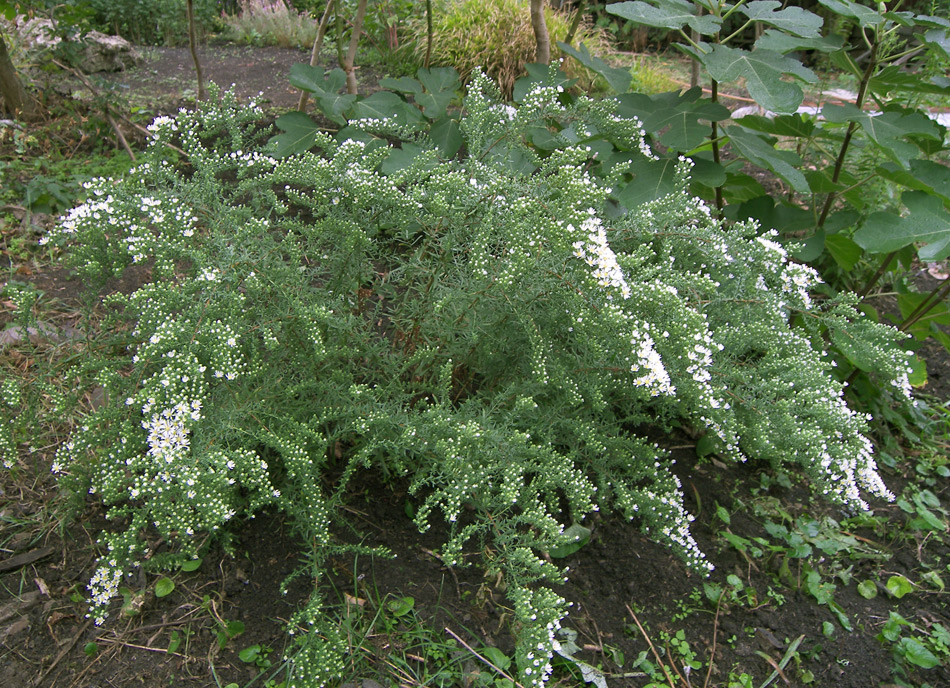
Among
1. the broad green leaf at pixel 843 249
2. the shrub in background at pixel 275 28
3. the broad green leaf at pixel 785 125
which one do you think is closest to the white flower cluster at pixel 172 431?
the broad green leaf at pixel 785 125

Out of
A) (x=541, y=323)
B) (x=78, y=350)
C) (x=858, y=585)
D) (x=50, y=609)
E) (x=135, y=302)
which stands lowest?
(x=858, y=585)

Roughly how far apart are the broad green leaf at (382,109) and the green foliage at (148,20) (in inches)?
206

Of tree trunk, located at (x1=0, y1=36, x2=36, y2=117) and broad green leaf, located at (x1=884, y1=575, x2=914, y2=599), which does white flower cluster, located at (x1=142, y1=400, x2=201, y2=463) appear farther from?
tree trunk, located at (x1=0, y1=36, x2=36, y2=117)

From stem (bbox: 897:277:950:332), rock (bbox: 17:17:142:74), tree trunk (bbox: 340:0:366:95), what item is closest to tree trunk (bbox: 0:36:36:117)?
rock (bbox: 17:17:142:74)

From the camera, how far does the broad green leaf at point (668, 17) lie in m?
2.13

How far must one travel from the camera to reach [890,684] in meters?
1.80

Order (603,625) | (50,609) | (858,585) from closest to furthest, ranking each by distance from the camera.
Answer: (50,609)
(603,625)
(858,585)

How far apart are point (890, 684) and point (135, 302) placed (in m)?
2.25

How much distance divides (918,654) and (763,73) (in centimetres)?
184

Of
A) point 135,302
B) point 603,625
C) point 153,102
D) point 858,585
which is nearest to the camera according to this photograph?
point 135,302

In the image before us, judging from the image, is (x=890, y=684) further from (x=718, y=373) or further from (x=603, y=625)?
(x=718, y=373)

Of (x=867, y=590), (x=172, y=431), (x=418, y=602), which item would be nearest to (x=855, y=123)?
(x=867, y=590)

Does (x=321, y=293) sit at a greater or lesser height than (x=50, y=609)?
greater

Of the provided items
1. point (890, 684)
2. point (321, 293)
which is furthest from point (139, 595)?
point (890, 684)
